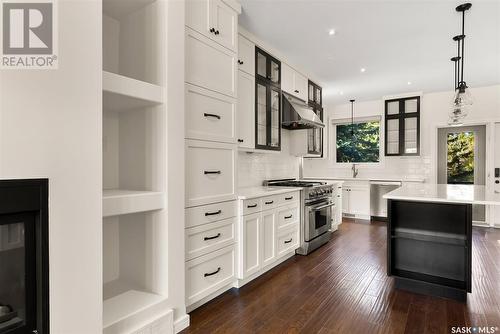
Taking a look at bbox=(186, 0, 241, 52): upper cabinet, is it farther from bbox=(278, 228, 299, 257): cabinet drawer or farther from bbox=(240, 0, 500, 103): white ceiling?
bbox=(278, 228, 299, 257): cabinet drawer

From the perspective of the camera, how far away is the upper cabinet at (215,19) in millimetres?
2240

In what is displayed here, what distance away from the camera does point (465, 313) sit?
7.39 feet

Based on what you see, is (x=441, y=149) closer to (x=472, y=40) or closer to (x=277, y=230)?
(x=472, y=40)

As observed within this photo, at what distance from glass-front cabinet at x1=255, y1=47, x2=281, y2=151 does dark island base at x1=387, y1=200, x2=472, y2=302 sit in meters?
1.69

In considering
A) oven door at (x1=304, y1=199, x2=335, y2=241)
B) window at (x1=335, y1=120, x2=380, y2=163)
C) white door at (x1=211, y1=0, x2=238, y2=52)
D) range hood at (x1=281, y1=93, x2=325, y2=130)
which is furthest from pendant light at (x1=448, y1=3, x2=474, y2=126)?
window at (x1=335, y1=120, x2=380, y2=163)

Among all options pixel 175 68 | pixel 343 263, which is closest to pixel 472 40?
pixel 343 263

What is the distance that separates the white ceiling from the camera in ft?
9.13

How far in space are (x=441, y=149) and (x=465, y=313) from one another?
447 centimetres

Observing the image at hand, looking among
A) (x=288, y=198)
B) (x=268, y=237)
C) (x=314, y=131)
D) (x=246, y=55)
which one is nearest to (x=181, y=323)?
(x=268, y=237)

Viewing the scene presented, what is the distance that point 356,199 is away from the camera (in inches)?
245

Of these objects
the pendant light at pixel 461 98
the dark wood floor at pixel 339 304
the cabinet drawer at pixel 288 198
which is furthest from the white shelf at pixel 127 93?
the pendant light at pixel 461 98

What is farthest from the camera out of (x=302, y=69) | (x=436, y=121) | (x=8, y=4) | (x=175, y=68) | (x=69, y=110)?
(x=436, y=121)

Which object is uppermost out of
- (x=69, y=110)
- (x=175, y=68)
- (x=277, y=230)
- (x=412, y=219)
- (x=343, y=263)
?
(x=175, y=68)

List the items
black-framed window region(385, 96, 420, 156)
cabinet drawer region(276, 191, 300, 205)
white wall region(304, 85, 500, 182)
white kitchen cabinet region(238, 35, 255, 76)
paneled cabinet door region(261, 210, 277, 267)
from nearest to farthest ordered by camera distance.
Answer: paneled cabinet door region(261, 210, 277, 267) → white kitchen cabinet region(238, 35, 255, 76) → cabinet drawer region(276, 191, 300, 205) → white wall region(304, 85, 500, 182) → black-framed window region(385, 96, 420, 156)
